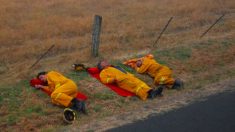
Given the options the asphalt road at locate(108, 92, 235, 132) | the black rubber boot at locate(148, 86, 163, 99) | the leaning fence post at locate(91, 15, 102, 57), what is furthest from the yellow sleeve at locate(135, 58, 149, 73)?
the asphalt road at locate(108, 92, 235, 132)

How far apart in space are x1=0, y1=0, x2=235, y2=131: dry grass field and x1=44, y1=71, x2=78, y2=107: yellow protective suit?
8.3 inches

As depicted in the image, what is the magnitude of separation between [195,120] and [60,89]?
9.56 ft

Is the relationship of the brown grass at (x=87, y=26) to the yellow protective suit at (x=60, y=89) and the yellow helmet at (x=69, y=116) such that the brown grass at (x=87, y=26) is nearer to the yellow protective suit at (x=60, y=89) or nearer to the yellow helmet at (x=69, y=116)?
the yellow protective suit at (x=60, y=89)

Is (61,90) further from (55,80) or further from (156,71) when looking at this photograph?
(156,71)

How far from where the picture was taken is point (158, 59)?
12.9 metres

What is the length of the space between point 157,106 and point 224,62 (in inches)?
169

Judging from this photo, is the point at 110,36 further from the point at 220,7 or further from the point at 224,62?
the point at 220,7

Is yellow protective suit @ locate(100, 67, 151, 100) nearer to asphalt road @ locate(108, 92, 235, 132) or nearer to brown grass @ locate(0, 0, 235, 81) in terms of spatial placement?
asphalt road @ locate(108, 92, 235, 132)

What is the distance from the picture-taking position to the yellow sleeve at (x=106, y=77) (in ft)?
35.6

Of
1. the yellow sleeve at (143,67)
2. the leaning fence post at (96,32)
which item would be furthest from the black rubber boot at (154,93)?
the leaning fence post at (96,32)

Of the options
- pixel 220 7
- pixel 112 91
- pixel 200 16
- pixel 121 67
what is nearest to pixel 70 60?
pixel 121 67

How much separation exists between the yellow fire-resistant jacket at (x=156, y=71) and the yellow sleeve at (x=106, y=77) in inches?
42.8

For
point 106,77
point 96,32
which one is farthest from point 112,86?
point 96,32

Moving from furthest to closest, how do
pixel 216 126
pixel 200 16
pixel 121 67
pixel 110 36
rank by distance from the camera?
pixel 200 16 < pixel 110 36 < pixel 121 67 < pixel 216 126
